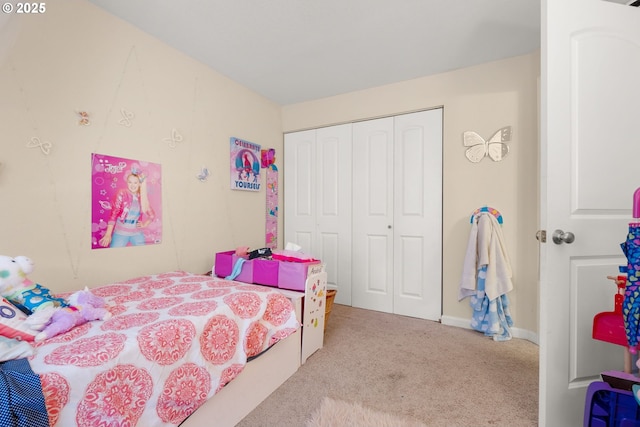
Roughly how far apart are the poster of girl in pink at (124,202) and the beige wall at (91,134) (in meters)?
0.04

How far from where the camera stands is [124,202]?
6.27 feet

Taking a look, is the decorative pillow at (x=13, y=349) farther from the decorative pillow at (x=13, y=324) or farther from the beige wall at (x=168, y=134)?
the beige wall at (x=168, y=134)

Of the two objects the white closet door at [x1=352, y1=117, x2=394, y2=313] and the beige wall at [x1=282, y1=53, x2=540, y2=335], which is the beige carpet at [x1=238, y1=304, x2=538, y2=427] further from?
the white closet door at [x1=352, y1=117, x2=394, y2=313]

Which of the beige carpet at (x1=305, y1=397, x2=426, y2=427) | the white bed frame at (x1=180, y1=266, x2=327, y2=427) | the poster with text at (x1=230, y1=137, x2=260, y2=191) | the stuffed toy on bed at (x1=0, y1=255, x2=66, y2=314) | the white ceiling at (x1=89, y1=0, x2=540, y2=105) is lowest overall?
the beige carpet at (x1=305, y1=397, x2=426, y2=427)

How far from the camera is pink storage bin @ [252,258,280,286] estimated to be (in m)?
1.95

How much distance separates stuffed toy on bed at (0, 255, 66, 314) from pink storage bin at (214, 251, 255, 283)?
1.07 meters

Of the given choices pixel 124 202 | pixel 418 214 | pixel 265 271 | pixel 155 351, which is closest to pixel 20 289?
pixel 155 351

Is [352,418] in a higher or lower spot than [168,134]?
lower

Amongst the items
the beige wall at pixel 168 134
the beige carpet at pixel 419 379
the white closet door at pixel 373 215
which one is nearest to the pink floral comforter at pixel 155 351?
the beige carpet at pixel 419 379

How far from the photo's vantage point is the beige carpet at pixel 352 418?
133cm

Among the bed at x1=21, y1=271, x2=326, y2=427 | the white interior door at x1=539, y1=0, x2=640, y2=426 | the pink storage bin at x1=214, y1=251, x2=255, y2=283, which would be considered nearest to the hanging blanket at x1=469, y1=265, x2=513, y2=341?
the white interior door at x1=539, y1=0, x2=640, y2=426

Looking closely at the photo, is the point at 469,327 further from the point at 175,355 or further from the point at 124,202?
the point at 124,202

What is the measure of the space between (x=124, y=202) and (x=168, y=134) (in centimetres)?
66

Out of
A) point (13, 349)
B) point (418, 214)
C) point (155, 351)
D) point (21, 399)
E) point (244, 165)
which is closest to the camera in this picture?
point (21, 399)
